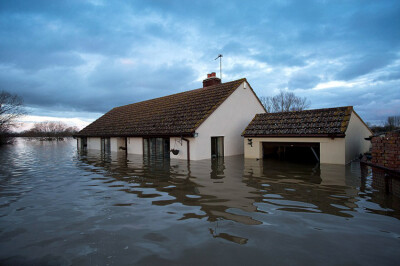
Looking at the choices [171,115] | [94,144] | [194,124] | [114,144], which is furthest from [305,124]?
[94,144]

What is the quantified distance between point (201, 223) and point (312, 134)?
11.5 m

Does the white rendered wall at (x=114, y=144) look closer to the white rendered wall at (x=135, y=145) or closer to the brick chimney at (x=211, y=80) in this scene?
the white rendered wall at (x=135, y=145)

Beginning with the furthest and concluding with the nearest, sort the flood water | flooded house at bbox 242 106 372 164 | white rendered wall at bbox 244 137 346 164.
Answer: flooded house at bbox 242 106 372 164 < white rendered wall at bbox 244 137 346 164 < the flood water

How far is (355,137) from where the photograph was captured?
52.7 feet

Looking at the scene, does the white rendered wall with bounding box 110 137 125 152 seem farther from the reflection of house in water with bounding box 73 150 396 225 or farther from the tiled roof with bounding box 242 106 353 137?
the tiled roof with bounding box 242 106 353 137

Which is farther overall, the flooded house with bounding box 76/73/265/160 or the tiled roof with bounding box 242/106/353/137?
the flooded house with bounding box 76/73/265/160

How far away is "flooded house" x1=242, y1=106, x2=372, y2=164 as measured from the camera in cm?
1396

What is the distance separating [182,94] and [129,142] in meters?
7.23

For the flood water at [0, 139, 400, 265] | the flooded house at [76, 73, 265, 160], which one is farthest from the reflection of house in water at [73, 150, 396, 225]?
the flooded house at [76, 73, 265, 160]

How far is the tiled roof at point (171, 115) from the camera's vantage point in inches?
702

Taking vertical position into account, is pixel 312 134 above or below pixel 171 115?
below

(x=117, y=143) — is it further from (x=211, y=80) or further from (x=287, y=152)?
(x=287, y=152)

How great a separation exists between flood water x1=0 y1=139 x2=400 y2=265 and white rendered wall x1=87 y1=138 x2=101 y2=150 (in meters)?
19.7

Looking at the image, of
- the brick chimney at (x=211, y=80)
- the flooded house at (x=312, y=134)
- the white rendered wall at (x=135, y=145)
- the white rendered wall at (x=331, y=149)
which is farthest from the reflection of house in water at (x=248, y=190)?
the brick chimney at (x=211, y=80)
